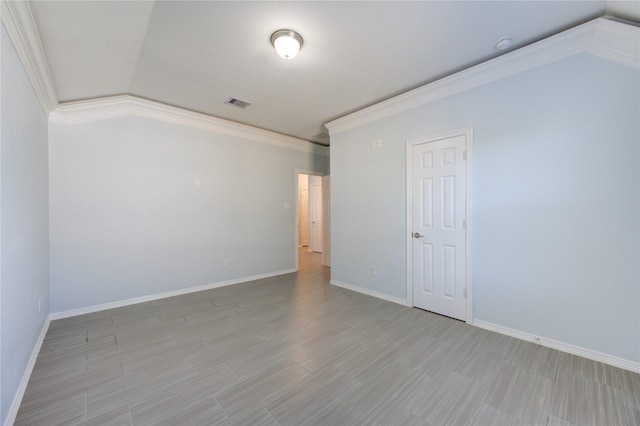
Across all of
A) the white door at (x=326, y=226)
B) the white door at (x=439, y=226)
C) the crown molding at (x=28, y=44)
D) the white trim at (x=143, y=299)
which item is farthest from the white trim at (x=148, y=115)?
the white door at (x=439, y=226)

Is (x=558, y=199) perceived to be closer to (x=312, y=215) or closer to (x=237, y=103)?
(x=237, y=103)

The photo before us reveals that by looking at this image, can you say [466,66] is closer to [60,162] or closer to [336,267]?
[336,267]

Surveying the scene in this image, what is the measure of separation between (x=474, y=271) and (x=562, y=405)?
1.32 meters

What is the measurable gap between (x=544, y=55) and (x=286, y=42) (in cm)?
241

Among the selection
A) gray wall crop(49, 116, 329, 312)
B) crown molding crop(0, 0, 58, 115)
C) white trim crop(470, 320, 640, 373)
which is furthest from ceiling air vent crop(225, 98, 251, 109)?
white trim crop(470, 320, 640, 373)

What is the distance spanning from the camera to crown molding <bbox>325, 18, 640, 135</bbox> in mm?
2002

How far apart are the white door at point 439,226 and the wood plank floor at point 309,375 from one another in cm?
28

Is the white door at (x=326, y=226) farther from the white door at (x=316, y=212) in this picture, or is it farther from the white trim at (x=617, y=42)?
the white trim at (x=617, y=42)

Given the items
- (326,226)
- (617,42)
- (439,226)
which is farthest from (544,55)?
(326,226)

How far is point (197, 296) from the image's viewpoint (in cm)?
385

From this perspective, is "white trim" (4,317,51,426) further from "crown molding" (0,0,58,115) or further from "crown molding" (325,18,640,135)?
"crown molding" (325,18,640,135)

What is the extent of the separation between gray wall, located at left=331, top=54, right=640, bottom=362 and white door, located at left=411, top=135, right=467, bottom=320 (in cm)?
16

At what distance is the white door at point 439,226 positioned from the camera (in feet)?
9.69

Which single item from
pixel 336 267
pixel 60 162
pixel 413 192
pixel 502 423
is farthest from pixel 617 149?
pixel 60 162
